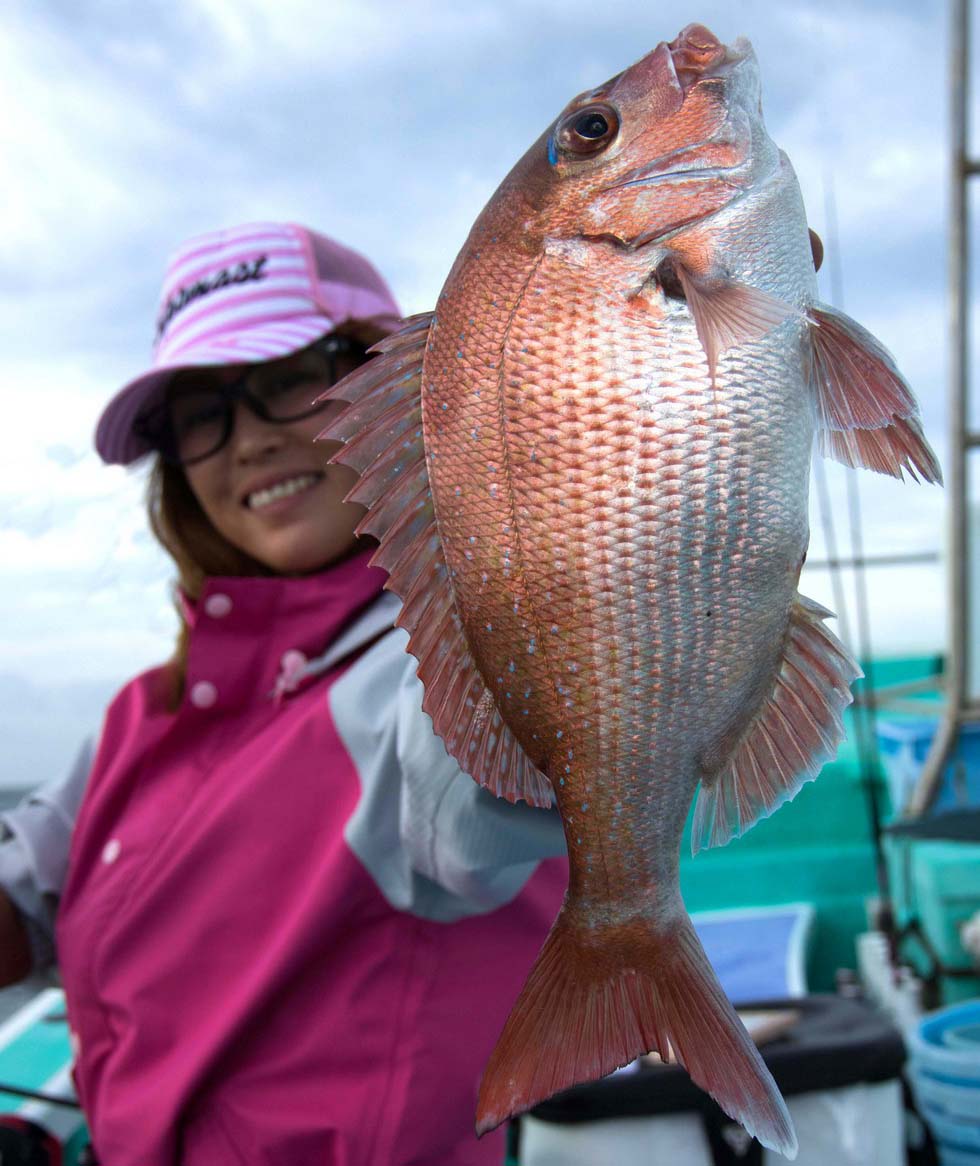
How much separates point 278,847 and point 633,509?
97cm

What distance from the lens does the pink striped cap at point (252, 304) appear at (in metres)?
1.63

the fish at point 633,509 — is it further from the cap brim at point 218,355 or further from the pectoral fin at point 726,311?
the cap brim at point 218,355

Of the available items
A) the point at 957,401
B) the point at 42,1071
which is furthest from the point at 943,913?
the point at 42,1071

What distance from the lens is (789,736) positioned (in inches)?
30.9

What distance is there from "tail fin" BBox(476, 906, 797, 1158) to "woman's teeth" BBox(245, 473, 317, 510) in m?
1.10

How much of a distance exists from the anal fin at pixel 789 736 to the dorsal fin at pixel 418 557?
0.15 meters

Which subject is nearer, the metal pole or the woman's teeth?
the woman's teeth

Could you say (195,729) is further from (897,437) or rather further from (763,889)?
(763,889)

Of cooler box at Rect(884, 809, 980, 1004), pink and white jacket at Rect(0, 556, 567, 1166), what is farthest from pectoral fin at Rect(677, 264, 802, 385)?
cooler box at Rect(884, 809, 980, 1004)

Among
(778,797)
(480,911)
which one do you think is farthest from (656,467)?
(480,911)

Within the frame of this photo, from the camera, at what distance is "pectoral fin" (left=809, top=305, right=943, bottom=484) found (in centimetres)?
73

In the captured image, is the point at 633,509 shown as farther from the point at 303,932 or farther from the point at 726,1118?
the point at 726,1118

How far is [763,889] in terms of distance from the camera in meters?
4.66

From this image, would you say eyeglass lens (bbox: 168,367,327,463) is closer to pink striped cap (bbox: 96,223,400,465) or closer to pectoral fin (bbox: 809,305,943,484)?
pink striped cap (bbox: 96,223,400,465)
